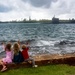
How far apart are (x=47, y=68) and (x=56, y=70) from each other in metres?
0.43

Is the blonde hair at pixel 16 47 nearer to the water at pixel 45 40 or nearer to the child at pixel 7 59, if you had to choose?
the child at pixel 7 59

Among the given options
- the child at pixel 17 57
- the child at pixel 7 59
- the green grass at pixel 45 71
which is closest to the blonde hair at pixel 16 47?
the child at pixel 17 57

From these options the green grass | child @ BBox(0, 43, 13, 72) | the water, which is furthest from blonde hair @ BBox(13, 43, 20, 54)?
the water

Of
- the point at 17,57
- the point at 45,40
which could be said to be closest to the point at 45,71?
the point at 17,57

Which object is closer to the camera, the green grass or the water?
the green grass

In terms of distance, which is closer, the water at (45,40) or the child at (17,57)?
the child at (17,57)

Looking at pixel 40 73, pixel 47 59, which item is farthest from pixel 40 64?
pixel 40 73

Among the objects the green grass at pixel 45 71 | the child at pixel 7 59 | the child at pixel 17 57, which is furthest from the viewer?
the child at pixel 17 57

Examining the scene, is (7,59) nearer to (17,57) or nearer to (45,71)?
(17,57)

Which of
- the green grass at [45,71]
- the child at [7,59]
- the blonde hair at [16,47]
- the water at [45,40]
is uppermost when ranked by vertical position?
the blonde hair at [16,47]

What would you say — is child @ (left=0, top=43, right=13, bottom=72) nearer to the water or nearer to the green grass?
the green grass

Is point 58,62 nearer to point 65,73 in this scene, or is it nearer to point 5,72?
point 65,73

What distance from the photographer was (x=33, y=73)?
909cm

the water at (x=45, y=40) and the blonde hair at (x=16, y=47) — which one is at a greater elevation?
the blonde hair at (x=16, y=47)
